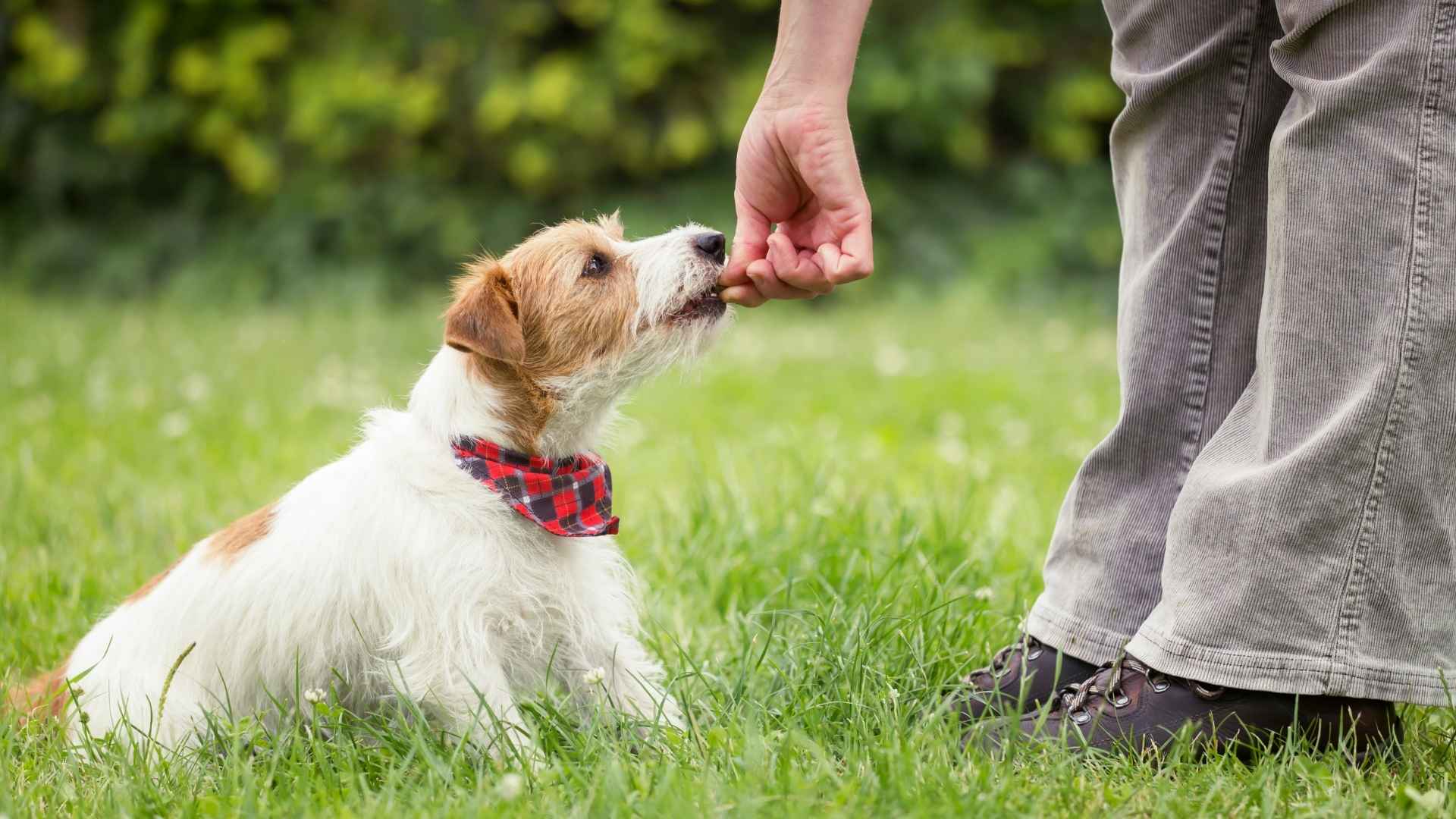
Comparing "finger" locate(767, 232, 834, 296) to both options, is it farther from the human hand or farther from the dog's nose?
the dog's nose

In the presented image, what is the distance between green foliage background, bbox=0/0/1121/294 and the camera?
1016 centimetres

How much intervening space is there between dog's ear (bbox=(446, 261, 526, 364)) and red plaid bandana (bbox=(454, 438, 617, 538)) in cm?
19

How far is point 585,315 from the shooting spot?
260 centimetres

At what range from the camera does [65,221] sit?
11.4m

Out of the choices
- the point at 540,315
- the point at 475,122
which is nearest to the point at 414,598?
the point at 540,315

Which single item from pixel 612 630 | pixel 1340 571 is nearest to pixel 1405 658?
pixel 1340 571

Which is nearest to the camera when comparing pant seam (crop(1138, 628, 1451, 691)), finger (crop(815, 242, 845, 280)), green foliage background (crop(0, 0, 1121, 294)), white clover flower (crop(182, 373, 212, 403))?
pant seam (crop(1138, 628, 1451, 691))

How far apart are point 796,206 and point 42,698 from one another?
1.80m

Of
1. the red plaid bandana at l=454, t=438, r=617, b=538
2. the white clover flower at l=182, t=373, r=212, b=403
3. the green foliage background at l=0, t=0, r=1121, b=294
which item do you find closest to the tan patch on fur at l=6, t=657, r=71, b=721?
the red plaid bandana at l=454, t=438, r=617, b=538

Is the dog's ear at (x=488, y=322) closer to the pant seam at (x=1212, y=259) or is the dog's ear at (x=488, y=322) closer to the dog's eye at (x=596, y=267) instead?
the dog's eye at (x=596, y=267)

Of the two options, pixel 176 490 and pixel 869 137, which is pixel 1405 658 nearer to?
pixel 176 490

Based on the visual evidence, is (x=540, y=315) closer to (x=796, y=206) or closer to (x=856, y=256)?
(x=796, y=206)

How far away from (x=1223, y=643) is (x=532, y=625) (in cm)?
125

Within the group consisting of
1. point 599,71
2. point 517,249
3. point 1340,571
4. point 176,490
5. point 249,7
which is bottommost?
point 176,490
